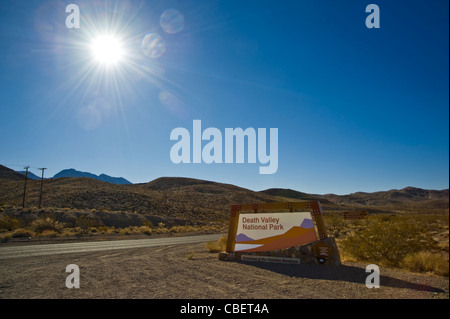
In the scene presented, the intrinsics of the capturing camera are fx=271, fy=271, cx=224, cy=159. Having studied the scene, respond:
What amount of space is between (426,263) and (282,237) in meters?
4.68

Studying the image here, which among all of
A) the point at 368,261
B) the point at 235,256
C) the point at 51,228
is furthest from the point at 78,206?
the point at 368,261

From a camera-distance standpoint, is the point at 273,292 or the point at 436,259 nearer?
the point at 273,292

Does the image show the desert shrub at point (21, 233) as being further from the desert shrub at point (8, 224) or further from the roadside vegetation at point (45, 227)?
the desert shrub at point (8, 224)

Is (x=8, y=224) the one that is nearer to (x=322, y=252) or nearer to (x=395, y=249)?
(x=322, y=252)

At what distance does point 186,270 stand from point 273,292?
3780 millimetres

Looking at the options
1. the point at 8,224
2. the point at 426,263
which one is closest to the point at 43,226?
the point at 8,224

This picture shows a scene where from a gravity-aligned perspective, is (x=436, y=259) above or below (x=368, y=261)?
above

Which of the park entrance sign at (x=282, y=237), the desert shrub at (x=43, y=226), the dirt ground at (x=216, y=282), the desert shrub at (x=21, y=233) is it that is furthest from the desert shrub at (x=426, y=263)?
the desert shrub at (x=43, y=226)

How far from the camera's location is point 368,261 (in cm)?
1084

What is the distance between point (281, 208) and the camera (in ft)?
37.2
